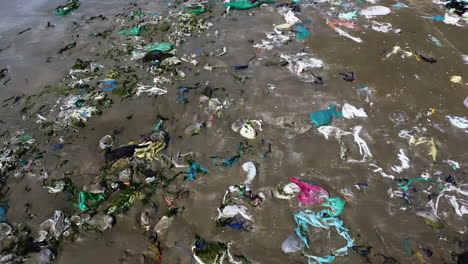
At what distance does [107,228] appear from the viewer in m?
2.55

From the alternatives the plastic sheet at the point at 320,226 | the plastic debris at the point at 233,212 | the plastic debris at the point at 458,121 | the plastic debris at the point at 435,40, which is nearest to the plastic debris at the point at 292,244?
the plastic sheet at the point at 320,226

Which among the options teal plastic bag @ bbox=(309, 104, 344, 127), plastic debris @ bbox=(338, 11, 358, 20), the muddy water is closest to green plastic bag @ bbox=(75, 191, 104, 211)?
the muddy water

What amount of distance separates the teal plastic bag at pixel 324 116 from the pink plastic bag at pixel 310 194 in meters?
0.85

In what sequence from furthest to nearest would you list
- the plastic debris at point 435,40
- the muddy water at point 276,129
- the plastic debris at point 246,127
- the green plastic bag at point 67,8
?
the green plastic bag at point 67,8, the plastic debris at point 435,40, the plastic debris at point 246,127, the muddy water at point 276,129

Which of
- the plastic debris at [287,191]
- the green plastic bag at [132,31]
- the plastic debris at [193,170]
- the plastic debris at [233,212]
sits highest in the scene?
the green plastic bag at [132,31]

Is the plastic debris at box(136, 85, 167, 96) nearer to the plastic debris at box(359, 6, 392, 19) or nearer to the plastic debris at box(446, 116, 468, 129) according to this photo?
the plastic debris at box(446, 116, 468, 129)

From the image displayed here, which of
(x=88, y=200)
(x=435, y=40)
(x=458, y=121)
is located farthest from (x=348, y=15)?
(x=88, y=200)

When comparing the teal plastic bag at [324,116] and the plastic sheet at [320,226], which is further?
the teal plastic bag at [324,116]

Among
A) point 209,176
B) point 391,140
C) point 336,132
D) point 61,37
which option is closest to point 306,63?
point 336,132

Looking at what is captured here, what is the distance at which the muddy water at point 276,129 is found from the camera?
95.2 inches

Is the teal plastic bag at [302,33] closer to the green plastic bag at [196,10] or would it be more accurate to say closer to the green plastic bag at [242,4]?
the green plastic bag at [242,4]

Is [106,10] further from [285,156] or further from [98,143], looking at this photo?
[285,156]

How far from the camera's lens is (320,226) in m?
2.46

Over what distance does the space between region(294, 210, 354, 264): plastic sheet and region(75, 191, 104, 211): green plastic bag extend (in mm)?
1861
